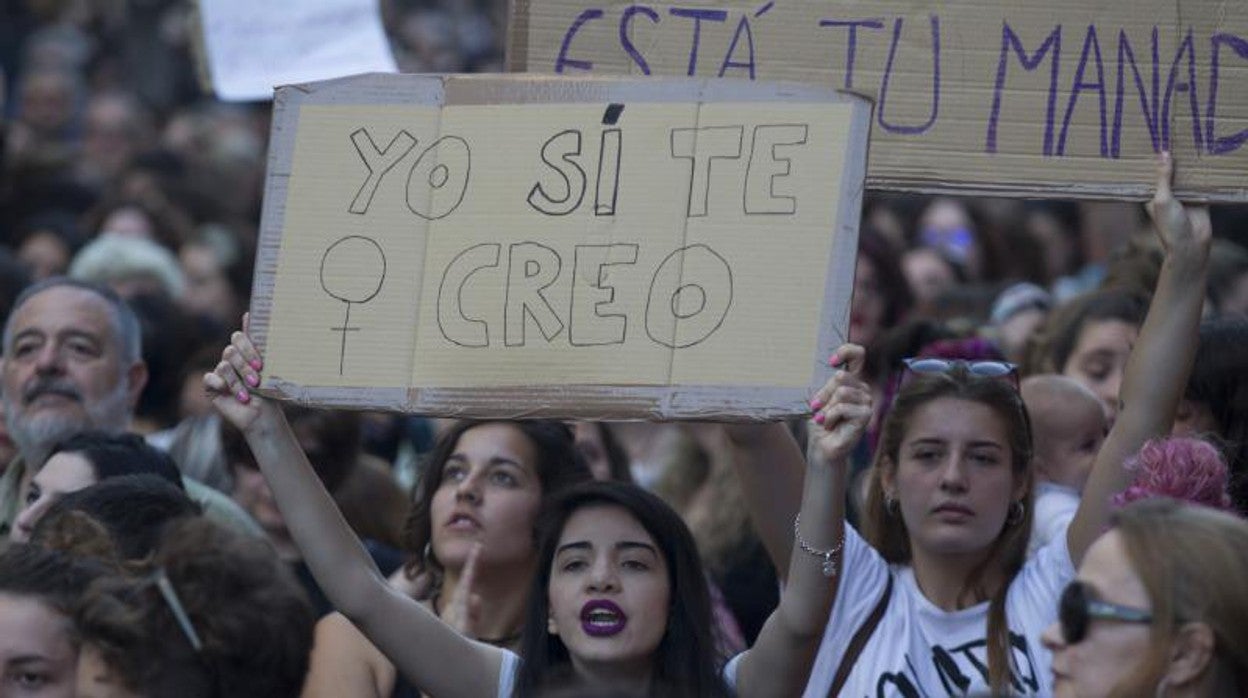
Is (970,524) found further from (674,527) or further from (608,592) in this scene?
(608,592)

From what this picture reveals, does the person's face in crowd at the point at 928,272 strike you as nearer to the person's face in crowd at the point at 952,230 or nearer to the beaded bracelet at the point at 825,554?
the person's face in crowd at the point at 952,230

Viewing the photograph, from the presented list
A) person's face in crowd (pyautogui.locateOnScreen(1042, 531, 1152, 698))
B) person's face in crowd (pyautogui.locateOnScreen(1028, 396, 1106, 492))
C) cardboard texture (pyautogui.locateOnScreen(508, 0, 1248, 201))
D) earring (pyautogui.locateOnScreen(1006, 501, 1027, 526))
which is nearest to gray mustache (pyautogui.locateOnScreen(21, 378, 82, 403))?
cardboard texture (pyautogui.locateOnScreen(508, 0, 1248, 201))

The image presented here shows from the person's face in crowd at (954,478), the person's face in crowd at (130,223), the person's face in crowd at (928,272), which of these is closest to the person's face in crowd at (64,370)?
the person's face in crowd at (954,478)

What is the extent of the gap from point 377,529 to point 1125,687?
3.27m

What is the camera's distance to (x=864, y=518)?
4.91 m

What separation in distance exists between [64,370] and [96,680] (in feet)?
8.65

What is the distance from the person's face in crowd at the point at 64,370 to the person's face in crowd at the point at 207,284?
3.06 m

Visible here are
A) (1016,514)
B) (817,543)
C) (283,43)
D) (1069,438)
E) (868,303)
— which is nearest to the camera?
(817,543)

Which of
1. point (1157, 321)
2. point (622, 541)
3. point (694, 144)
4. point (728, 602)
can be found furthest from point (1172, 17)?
point (728, 602)

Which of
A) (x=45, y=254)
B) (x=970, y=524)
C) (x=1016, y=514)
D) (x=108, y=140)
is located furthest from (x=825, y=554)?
(x=108, y=140)

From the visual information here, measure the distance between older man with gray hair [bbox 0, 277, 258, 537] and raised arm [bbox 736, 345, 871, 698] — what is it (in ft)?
7.72

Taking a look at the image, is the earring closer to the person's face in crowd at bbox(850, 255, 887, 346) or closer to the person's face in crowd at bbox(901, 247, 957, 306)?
the person's face in crowd at bbox(850, 255, 887, 346)

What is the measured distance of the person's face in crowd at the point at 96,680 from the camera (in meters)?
3.59

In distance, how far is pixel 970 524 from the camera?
4594 millimetres
